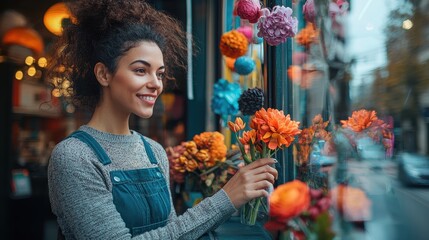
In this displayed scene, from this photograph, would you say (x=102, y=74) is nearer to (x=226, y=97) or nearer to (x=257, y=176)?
(x=257, y=176)

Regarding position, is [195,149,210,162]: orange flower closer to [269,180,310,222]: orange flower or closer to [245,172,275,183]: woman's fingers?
[245,172,275,183]: woman's fingers

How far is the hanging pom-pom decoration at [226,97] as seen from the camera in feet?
7.32

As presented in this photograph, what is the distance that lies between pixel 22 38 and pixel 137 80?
122 inches

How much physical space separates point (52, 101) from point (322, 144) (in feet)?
4.14

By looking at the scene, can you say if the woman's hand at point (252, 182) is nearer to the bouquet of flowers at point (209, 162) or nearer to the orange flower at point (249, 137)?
the orange flower at point (249, 137)

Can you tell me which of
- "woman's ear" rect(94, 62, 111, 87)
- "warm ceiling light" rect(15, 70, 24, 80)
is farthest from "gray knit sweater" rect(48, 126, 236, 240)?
"warm ceiling light" rect(15, 70, 24, 80)

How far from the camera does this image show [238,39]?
204 cm

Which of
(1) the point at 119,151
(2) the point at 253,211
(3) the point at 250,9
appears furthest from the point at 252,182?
(3) the point at 250,9

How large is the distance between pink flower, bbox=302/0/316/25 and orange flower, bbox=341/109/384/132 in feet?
1.11

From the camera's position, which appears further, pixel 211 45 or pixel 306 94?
pixel 211 45

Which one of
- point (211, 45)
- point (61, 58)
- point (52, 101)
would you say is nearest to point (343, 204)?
point (61, 58)

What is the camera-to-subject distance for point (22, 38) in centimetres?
394

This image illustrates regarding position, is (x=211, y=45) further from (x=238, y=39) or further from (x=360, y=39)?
(x=360, y=39)

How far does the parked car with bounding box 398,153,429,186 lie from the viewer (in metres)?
0.72
